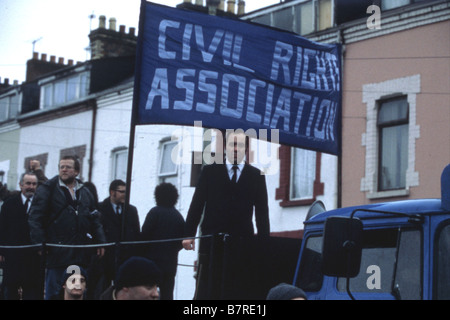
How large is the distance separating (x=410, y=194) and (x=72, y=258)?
1323 cm

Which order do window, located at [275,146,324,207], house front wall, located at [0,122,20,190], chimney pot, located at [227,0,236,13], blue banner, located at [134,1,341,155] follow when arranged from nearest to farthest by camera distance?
blue banner, located at [134,1,341,155], window, located at [275,146,324,207], chimney pot, located at [227,0,236,13], house front wall, located at [0,122,20,190]

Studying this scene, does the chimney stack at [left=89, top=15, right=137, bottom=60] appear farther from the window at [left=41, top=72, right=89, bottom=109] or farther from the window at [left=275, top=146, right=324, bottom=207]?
the window at [left=275, top=146, right=324, bottom=207]

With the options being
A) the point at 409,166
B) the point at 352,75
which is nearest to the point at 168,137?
the point at 352,75

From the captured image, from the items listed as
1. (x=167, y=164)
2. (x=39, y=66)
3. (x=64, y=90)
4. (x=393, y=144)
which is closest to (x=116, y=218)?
(x=393, y=144)

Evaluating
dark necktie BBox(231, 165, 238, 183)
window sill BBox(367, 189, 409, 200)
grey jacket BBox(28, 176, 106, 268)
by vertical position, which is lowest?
grey jacket BBox(28, 176, 106, 268)

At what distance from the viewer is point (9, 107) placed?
1506 inches

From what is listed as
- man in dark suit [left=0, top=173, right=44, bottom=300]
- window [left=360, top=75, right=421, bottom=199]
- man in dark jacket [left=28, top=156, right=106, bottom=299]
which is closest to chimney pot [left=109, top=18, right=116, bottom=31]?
window [left=360, top=75, right=421, bottom=199]

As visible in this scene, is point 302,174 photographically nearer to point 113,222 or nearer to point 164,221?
point 113,222

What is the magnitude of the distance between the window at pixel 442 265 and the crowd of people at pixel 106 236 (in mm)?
1916

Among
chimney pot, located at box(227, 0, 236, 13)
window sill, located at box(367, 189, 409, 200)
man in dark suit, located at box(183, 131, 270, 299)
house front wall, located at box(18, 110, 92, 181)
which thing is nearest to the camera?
man in dark suit, located at box(183, 131, 270, 299)

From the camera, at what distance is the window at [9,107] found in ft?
124

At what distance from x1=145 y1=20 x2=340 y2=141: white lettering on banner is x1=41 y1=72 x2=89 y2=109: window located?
23.3m

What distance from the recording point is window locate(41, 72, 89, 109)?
34.1m

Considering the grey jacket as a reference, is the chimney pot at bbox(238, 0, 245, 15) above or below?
above
